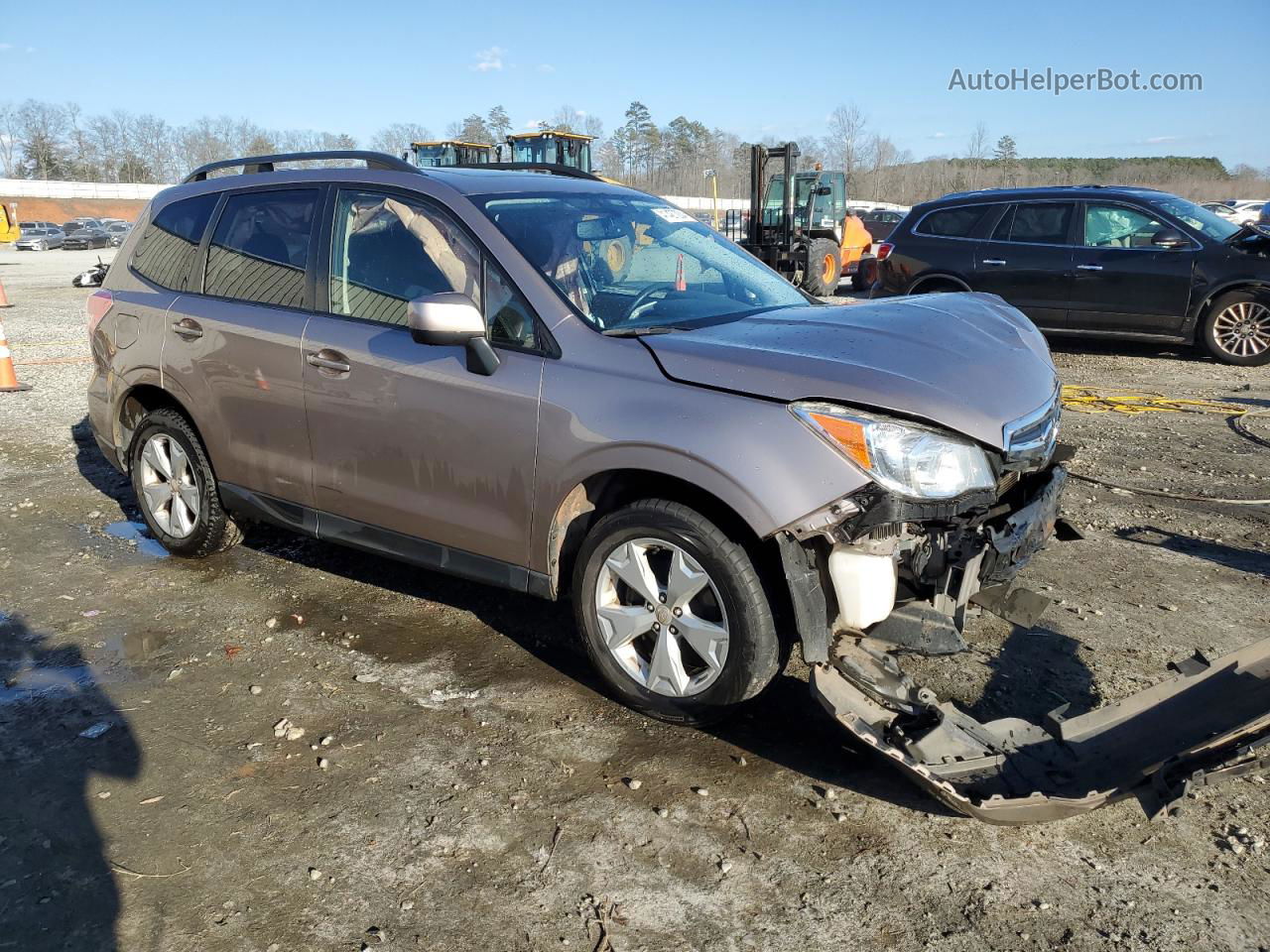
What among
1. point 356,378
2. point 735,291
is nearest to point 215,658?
point 356,378

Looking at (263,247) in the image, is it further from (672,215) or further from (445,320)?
(672,215)

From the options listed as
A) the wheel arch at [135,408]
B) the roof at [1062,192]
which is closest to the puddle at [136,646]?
the wheel arch at [135,408]

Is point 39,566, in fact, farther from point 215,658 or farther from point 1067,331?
point 1067,331

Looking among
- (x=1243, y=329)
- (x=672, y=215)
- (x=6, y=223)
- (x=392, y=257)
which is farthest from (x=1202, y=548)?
(x=6, y=223)

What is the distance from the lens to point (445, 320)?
3424 mm

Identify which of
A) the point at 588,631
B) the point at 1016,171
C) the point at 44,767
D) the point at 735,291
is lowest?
the point at 44,767

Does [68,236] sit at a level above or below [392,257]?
below

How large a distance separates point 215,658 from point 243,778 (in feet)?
3.39

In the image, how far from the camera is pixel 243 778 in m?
3.19

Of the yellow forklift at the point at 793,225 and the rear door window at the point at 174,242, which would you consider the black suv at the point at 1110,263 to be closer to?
the yellow forklift at the point at 793,225

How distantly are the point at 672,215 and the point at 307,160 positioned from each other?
1729 mm

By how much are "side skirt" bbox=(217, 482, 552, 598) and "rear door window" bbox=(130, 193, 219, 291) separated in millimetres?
1128

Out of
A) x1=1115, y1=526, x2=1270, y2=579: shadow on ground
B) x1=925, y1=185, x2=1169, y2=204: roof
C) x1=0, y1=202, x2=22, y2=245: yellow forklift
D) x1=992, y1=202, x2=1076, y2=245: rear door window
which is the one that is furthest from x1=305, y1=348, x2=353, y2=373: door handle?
x1=0, y1=202, x2=22, y2=245: yellow forklift

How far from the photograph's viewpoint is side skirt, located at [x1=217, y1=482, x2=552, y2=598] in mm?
3715
